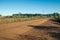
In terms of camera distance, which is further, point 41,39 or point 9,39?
point 41,39

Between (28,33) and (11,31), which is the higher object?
(11,31)

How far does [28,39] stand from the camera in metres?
11.8

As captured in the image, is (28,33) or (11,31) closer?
(28,33)

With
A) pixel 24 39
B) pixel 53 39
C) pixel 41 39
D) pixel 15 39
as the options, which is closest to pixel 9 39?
pixel 15 39

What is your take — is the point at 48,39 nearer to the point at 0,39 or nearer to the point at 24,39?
the point at 24,39

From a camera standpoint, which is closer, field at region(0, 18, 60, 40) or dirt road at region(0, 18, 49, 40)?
dirt road at region(0, 18, 49, 40)

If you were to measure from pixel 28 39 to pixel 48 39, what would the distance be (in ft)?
5.84

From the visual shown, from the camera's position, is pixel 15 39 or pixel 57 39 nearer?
pixel 15 39

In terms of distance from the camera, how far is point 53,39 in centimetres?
1242

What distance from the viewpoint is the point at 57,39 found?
12445 mm

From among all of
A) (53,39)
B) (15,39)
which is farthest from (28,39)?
(53,39)

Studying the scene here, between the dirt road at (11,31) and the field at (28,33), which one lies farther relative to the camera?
the field at (28,33)

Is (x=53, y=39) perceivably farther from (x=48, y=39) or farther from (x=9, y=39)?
(x=9, y=39)

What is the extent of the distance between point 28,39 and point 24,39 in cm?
34
